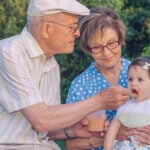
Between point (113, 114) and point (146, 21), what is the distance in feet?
14.6

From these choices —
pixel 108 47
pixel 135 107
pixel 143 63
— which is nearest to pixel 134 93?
pixel 135 107

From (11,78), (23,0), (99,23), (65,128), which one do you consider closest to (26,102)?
(11,78)

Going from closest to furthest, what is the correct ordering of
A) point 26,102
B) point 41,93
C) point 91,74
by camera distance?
point 26,102, point 41,93, point 91,74

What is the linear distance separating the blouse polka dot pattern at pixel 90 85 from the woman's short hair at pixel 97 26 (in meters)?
0.20

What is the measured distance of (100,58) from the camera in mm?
5324

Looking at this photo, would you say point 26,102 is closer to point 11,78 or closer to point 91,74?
point 11,78

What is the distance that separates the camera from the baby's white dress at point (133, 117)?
16.3ft

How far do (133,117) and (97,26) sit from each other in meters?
0.77

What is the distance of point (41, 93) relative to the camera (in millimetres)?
5070

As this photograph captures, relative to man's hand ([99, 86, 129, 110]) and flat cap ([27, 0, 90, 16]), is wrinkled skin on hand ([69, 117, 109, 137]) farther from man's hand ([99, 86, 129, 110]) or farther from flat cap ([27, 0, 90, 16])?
flat cap ([27, 0, 90, 16])

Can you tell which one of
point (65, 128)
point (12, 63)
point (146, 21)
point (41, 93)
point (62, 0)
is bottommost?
point (146, 21)

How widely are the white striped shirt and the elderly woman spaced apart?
0.32 metres

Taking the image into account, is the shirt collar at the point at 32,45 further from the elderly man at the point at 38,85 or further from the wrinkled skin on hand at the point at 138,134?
the wrinkled skin on hand at the point at 138,134

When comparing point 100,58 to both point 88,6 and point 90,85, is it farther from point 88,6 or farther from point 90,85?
point 88,6
